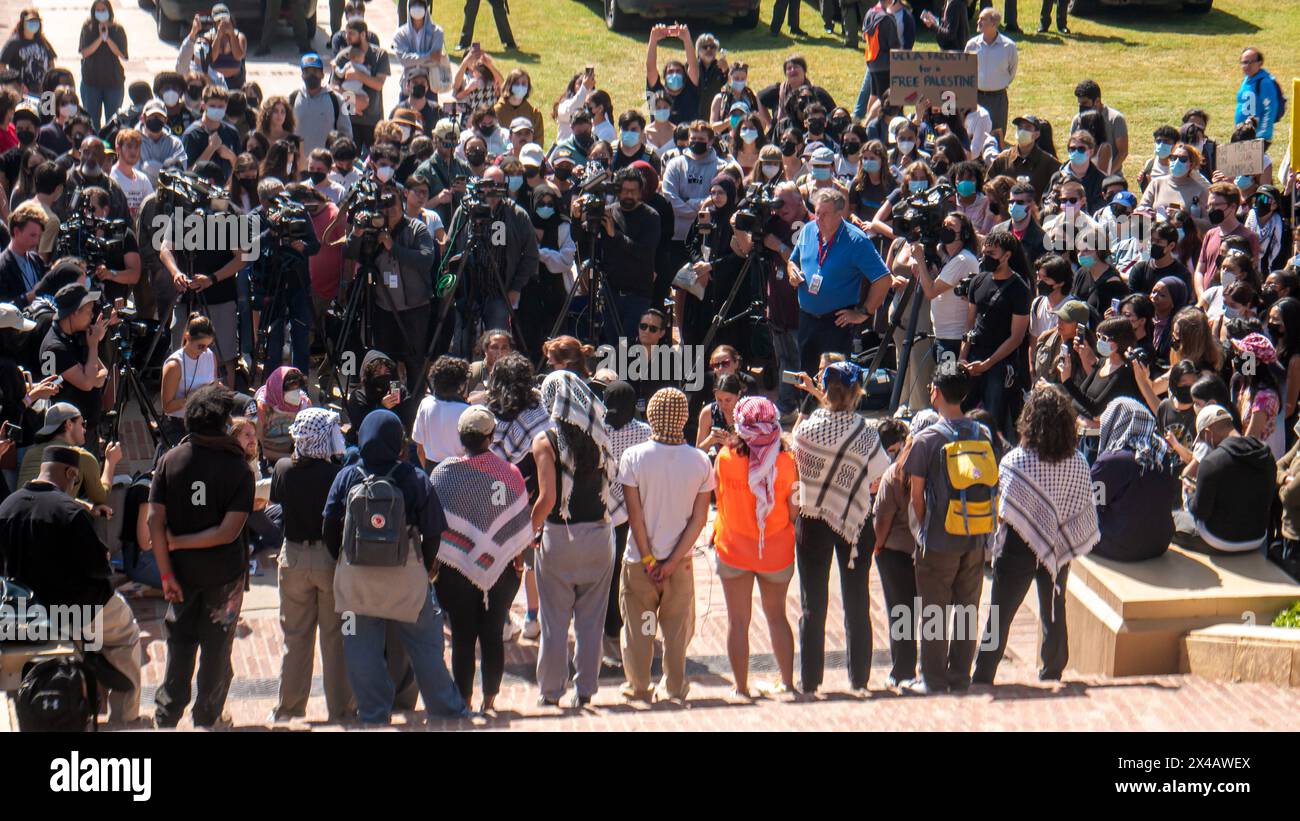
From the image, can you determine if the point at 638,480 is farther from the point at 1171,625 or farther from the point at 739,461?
the point at 1171,625

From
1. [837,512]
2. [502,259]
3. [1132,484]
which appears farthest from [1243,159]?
[837,512]

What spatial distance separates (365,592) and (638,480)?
1.35 metres

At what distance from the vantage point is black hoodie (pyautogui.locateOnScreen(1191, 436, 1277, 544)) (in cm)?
811

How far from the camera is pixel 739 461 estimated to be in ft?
24.6

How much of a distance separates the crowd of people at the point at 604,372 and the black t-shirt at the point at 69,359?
33 mm

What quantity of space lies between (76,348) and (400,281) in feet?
7.82

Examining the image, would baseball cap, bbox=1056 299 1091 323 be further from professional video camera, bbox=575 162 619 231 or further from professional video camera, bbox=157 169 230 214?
professional video camera, bbox=157 169 230 214

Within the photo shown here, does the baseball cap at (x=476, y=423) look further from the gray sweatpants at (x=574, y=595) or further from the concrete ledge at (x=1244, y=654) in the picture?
the concrete ledge at (x=1244, y=654)

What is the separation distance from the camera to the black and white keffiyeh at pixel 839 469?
7.59 m

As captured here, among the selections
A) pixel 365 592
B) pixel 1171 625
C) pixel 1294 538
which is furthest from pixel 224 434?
pixel 1294 538

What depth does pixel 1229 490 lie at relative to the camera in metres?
8.17

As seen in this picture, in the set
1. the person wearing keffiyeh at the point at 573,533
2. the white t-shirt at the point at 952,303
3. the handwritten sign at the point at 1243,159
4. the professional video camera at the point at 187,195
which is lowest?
the person wearing keffiyeh at the point at 573,533

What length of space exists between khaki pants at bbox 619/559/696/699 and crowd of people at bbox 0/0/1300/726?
20 mm

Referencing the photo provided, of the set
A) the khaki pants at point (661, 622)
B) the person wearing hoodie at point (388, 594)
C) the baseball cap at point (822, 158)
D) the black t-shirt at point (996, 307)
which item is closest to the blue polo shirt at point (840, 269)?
the black t-shirt at point (996, 307)
